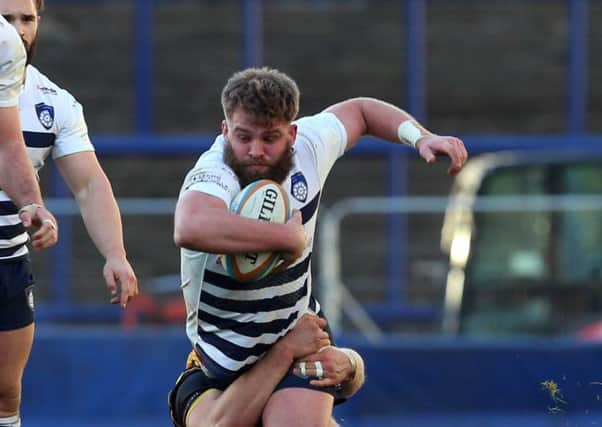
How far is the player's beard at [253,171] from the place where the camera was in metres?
5.29

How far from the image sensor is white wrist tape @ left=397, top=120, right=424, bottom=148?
5609mm

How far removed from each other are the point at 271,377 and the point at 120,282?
26.4 inches

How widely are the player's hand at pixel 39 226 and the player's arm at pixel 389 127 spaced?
A: 1370 millimetres

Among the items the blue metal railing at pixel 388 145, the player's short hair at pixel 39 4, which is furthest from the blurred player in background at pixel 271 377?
the blue metal railing at pixel 388 145

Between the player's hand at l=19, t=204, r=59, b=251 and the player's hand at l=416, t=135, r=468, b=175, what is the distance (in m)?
1.34

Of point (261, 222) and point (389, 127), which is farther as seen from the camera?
point (389, 127)

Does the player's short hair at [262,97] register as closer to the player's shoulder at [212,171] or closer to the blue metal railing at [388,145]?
the player's shoulder at [212,171]

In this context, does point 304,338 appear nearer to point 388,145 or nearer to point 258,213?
point 258,213

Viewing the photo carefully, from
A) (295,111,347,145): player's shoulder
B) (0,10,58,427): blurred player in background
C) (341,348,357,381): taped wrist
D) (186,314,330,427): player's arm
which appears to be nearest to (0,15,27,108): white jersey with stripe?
(0,10,58,427): blurred player in background

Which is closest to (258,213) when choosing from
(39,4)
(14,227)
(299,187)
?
(299,187)

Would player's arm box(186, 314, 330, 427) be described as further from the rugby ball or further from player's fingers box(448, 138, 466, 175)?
player's fingers box(448, 138, 466, 175)

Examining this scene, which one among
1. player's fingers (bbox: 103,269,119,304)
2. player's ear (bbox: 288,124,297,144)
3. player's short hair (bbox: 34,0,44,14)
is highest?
player's short hair (bbox: 34,0,44,14)

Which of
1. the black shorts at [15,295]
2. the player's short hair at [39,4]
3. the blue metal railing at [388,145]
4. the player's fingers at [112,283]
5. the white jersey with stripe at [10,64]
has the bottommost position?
the blue metal railing at [388,145]

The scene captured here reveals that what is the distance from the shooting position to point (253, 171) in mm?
5289
